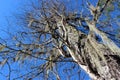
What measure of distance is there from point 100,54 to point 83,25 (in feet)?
6.87

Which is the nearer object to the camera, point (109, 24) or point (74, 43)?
→ point (74, 43)

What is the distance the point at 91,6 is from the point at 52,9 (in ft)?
5.35

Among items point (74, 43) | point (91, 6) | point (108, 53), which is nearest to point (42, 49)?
point (74, 43)

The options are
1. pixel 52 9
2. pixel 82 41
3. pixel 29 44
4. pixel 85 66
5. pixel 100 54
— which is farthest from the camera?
pixel 52 9

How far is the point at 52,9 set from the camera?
6.25m

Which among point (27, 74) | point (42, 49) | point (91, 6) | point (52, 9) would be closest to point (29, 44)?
point (42, 49)

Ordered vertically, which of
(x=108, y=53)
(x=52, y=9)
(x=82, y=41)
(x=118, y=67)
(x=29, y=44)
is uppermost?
(x=52, y=9)

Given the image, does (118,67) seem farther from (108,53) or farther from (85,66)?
(85,66)

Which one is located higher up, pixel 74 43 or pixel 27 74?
pixel 74 43

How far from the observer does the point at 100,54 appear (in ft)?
12.6

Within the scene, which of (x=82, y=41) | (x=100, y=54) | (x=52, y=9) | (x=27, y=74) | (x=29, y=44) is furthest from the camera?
(x=52, y=9)

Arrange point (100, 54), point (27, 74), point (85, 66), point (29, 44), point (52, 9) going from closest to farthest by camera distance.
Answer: point (100, 54) < point (85, 66) < point (27, 74) < point (29, 44) < point (52, 9)

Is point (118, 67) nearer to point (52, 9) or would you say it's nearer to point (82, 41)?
point (82, 41)

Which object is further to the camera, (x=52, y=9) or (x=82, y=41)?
(x=52, y=9)
